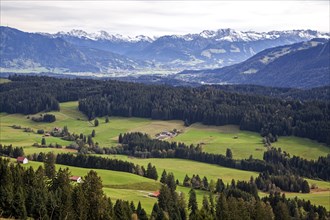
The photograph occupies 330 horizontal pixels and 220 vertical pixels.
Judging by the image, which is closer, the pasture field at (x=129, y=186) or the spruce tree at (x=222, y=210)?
the spruce tree at (x=222, y=210)

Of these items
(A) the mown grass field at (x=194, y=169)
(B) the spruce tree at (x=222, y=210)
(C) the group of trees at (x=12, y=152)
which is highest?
(B) the spruce tree at (x=222, y=210)

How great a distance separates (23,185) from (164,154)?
10879 cm

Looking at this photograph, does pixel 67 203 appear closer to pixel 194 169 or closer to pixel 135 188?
pixel 135 188

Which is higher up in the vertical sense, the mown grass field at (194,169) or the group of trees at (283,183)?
the group of trees at (283,183)

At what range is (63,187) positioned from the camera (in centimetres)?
8969

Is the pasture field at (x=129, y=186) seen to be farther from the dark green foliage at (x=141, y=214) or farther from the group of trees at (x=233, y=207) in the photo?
the dark green foliage at (x=141, y=214)

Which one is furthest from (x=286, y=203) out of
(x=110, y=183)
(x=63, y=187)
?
(x=63, y=187)

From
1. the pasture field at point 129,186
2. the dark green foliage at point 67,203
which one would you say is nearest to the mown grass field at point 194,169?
the pasture field at point 129,186

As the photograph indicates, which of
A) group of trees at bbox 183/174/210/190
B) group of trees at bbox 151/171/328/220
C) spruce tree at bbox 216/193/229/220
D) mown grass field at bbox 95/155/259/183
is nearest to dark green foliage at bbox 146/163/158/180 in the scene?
mown grass field at bbox 95/155/259/183

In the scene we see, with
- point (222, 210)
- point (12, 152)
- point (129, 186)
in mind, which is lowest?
point (129, 186)

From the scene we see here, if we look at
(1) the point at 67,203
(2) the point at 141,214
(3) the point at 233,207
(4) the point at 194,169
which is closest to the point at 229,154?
(4) the point at 194,169

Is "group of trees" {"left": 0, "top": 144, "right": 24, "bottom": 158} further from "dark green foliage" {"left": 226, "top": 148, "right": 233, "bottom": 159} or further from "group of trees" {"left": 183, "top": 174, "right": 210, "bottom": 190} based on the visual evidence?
"dark green foliage" {"left": 226, "top": 148, "right": 233, "bottom": 159}

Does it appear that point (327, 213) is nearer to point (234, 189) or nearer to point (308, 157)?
point (234, 189)

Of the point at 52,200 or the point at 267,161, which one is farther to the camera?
the point at 267,161
